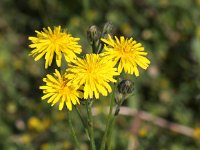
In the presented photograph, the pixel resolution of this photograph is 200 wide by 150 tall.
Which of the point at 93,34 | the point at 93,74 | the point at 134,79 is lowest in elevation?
the point at 93,74

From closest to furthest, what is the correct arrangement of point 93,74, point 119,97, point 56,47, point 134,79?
point 93,74
point 56,47
point 119,97
point 134,79

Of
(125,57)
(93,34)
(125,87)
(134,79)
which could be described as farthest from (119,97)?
(134,79)

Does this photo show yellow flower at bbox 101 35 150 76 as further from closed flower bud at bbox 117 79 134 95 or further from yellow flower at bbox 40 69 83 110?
yellow flower at bbox 40 69 83 110

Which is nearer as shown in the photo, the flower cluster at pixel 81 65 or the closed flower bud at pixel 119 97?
the flower cluster at pixel 81 65

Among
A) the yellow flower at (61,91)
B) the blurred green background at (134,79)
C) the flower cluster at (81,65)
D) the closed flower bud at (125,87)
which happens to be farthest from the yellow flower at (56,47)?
the blurred green background at (134,79)

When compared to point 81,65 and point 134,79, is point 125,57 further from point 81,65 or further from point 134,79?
point 134,79

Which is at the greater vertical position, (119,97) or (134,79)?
(134,79)

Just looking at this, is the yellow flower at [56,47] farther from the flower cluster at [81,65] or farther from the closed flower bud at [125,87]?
the closed flower bud at [125,87]
